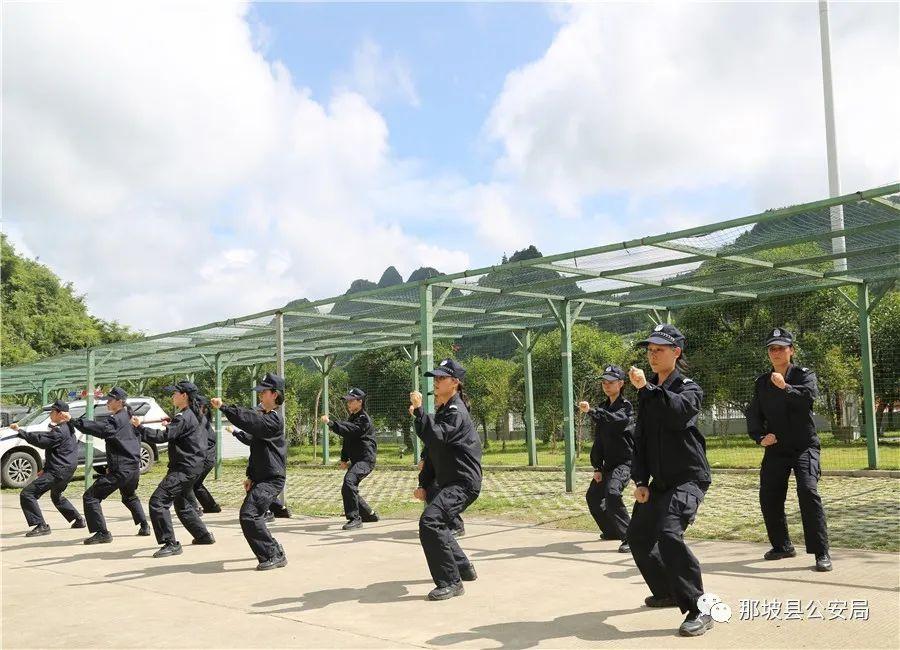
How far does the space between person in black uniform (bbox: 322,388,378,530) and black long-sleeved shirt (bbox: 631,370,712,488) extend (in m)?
5.32

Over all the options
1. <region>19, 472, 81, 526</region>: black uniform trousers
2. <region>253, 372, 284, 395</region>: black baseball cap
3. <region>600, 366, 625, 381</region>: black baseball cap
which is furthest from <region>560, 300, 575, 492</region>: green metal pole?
<region>19, 472, 81, 526</region>: black uniform trousers

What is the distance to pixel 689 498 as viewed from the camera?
501 cm

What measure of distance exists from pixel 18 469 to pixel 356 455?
34.5ft

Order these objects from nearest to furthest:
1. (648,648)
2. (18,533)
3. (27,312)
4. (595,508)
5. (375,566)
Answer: (648,648) → (375,566) → (595,508) → (18,533) → (27,312)

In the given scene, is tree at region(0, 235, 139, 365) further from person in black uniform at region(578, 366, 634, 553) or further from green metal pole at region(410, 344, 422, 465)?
person in black uniform at region(578, 366, 634, 553)

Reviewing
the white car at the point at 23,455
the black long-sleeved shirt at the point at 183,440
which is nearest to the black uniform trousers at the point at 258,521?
the black long-sleeved shirt at the point at 183,440

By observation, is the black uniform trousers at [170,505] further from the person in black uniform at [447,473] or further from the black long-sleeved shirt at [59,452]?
the person in black uniform at [447,473]

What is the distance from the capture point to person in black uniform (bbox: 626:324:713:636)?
486 centimetres

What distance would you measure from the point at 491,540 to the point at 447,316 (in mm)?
8015

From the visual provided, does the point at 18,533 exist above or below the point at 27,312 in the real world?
below

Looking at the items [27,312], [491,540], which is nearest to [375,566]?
[491,540]

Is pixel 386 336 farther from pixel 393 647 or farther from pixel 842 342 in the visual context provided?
pixel 393 647

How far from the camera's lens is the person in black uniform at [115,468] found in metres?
9.52

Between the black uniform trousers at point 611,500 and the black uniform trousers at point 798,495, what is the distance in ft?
4.55
